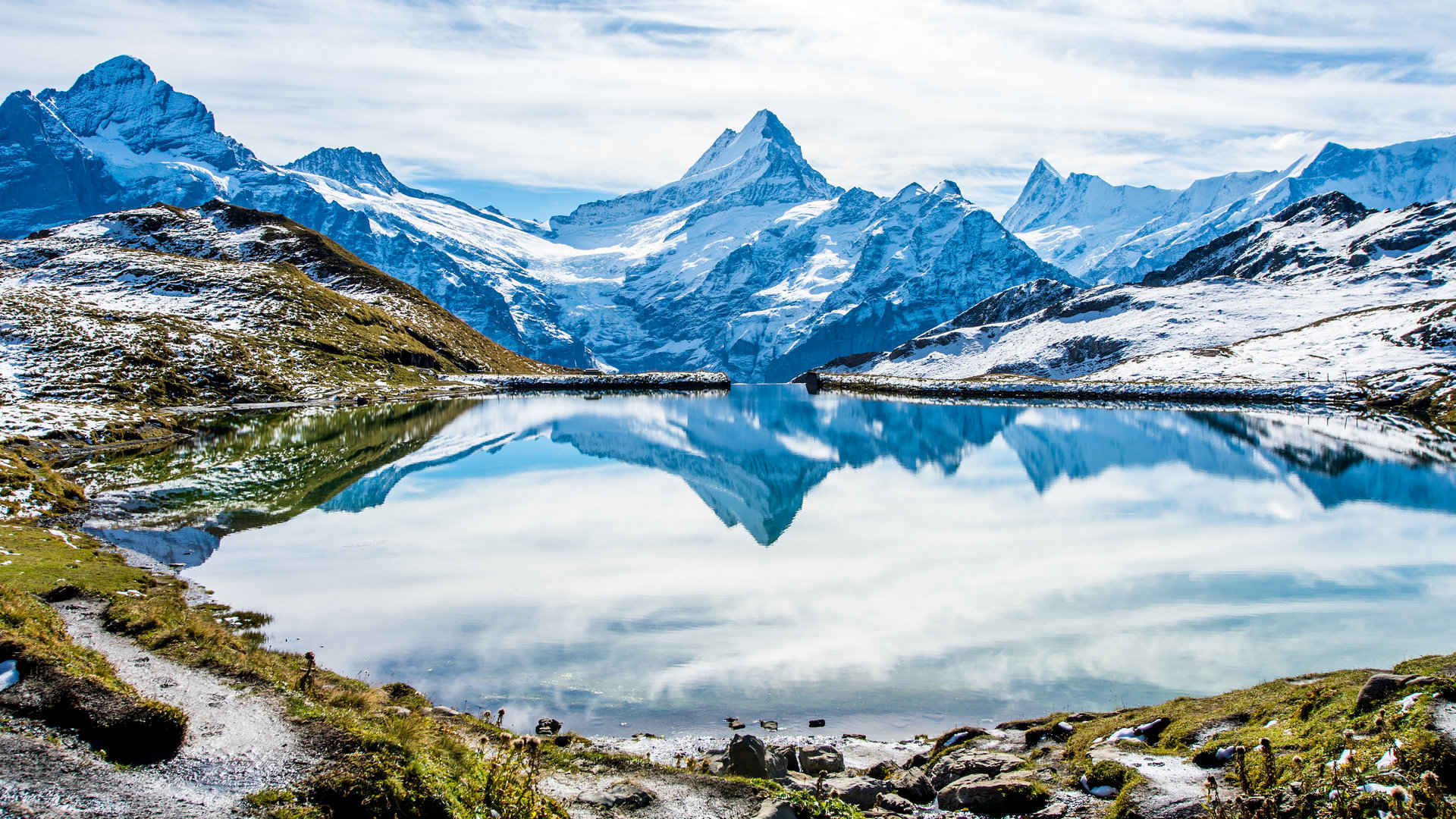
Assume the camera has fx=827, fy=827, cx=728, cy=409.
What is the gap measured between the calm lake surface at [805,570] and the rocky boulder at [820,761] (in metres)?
3.69

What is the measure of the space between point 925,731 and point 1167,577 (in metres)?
20.1

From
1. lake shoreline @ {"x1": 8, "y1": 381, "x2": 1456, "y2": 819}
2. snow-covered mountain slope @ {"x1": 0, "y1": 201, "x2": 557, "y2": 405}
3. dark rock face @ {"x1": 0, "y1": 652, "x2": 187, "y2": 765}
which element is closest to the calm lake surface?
lake shoreline @ {"x1": 8, "y1": 381, "x2": 1456, "y2": 819}

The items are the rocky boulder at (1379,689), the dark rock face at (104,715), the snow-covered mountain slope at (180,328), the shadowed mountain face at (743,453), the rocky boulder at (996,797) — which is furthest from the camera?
the snow-covered mountain slope at (180,328)

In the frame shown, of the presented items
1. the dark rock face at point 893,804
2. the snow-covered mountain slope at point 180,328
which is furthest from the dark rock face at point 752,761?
the snow-covered mountain slope at point 180,328

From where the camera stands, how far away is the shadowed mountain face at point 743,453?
169ft

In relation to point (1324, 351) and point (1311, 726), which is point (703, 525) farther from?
point (1324, 351)

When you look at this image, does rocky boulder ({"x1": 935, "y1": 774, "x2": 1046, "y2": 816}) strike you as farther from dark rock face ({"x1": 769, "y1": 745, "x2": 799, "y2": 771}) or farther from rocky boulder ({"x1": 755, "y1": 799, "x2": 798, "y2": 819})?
rocky boulder ({"x1": 755, "y1": 799, "x2": 798, "y2": 819})

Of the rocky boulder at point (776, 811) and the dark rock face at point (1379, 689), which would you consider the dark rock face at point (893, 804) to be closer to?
the rocky boulder at point (776, 811)

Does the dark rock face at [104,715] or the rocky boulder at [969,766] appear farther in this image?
the rocky boulder at [969,766]

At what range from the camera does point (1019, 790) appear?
48.8 feet

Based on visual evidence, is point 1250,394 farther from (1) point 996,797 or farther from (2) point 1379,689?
(1) point 996,797

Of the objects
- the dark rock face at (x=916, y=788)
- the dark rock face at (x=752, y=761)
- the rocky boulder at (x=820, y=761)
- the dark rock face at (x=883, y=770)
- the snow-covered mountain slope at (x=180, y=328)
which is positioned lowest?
the dark rock face at (x=883, y=770)

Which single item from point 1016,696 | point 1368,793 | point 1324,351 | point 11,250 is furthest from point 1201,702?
point 11,250

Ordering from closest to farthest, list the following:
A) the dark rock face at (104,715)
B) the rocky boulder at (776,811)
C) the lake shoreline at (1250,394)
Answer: the dark rock face at (104,715), the rocky boulder at (776,811), the lake shoreline at (1250,394)
